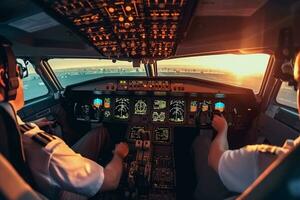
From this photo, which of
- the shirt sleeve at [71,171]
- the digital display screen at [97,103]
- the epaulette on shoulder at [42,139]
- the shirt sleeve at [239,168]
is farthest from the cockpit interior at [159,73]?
the shirt sleeve at [71,171]

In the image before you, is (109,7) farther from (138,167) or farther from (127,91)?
(127,91)

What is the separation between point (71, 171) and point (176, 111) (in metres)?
2.43

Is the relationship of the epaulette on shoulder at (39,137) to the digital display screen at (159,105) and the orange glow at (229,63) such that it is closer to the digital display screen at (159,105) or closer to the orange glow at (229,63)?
the digital display screen at (159,105)

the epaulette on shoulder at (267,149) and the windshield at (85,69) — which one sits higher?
the windshield at (85,69)

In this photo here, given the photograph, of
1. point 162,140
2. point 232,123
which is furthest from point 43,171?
point 232,123

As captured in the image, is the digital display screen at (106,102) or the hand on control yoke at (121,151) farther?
the digital display screen at (106,102)

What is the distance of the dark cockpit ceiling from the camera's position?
7.13 feet

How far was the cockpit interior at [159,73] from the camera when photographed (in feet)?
7.19

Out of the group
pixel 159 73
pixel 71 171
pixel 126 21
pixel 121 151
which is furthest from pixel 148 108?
pixel 71 171

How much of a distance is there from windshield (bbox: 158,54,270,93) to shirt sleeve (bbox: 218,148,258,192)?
219 centimetres

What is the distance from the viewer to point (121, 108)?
4008 mm

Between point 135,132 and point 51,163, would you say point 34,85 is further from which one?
point 51,163

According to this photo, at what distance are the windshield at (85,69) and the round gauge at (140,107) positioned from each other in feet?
2.45

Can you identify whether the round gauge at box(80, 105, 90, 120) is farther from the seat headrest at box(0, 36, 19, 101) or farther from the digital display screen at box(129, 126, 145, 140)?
the seat headrest at box(0, 36, 19, 101)
